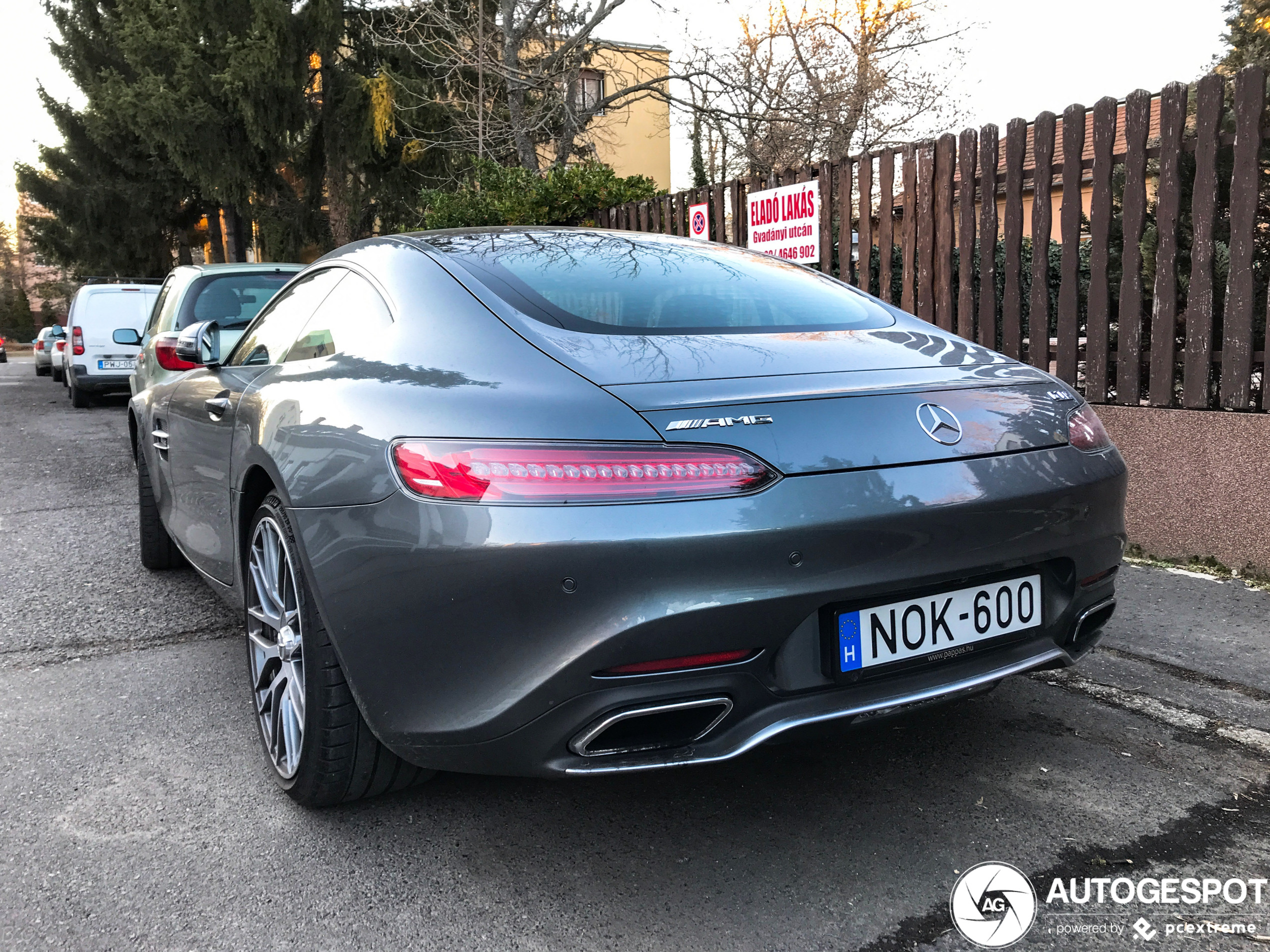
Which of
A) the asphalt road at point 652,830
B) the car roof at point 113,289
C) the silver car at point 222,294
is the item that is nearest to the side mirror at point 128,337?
the silver car at point 222,294

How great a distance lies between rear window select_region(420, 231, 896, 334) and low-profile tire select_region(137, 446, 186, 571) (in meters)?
2.60

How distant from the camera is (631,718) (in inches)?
71.5

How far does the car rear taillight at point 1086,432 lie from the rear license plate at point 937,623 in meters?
0.34

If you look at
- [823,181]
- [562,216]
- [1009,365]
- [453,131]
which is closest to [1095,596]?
[1009,365]

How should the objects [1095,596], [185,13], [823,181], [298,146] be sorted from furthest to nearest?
[298,146] → [185,13] → [823,181] → [1095,596]

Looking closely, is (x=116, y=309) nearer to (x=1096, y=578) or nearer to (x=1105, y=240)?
(x=1105, y=240)

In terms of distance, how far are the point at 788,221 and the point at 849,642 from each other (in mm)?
5380

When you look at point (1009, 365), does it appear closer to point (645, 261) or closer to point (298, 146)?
point (645, 261)

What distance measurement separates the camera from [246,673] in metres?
3.46

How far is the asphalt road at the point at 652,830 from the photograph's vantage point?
6.44 feet

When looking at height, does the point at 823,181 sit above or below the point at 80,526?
above

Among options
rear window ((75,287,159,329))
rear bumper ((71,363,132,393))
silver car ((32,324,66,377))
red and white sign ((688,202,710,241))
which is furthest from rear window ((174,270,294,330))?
silver car ((32,324,66,377))

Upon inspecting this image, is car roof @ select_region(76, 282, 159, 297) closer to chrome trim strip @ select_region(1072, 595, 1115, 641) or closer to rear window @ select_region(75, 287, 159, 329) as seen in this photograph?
rear window @ select_region(75, 287, 159, 329)

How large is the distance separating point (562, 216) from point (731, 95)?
7.35 metres
